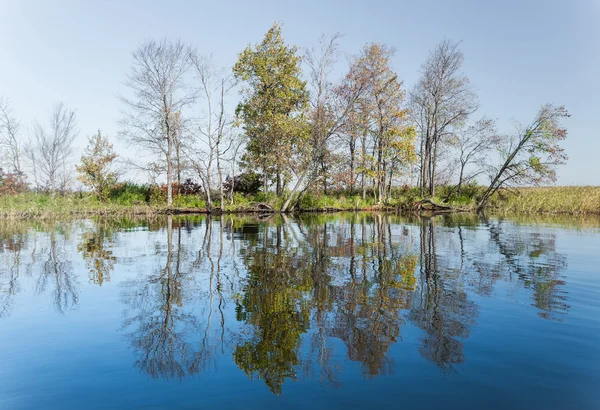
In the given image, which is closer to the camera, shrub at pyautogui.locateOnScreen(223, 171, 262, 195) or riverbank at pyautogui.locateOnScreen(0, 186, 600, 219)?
riverbank at pyautogui.locateOnScreen(0, 186, 600, 219)

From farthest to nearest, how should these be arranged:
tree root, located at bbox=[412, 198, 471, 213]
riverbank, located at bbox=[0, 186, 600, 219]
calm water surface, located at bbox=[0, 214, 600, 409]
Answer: tree root, located at bbox=[412, 198, 471, 213] → riverbank, located at bbox=[0, 186, 600, 219] → calm water surface, located at bbox=[0, 214, 600, 409]

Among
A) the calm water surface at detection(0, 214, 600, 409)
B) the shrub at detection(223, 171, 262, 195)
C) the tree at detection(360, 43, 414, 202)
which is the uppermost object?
the tree at detection(360, 43, 414, 202)

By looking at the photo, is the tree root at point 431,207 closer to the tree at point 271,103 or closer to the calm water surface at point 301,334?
the tree at point 271,103

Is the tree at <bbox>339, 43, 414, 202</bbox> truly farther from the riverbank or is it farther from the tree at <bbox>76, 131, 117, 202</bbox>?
the tree at <bbox>76, 131, 117, 202</bbox>

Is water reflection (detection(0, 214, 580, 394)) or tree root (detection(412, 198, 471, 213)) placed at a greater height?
tree root (detection(412, 198, 471, 213))

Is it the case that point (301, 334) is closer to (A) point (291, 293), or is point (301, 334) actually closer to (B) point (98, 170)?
(A) point (291, 293)

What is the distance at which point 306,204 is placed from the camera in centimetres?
3888

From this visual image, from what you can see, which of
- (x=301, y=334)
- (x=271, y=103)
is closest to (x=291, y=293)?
(x=301, y=334)

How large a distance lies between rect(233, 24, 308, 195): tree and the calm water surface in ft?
81.1

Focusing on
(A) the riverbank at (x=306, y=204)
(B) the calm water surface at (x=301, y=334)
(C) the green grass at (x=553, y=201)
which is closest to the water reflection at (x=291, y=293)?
(B) the calm water surface at (x=301, y=334)

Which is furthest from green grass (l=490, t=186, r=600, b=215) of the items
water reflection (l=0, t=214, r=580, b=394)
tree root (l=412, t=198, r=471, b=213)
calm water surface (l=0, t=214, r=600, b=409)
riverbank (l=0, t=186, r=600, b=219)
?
calm water surface (l=0, t=214, r=600, b=409)

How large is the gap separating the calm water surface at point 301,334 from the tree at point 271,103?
24.7 meters

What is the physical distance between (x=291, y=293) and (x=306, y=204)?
31.6 m

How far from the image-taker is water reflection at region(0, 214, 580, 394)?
186 inches
